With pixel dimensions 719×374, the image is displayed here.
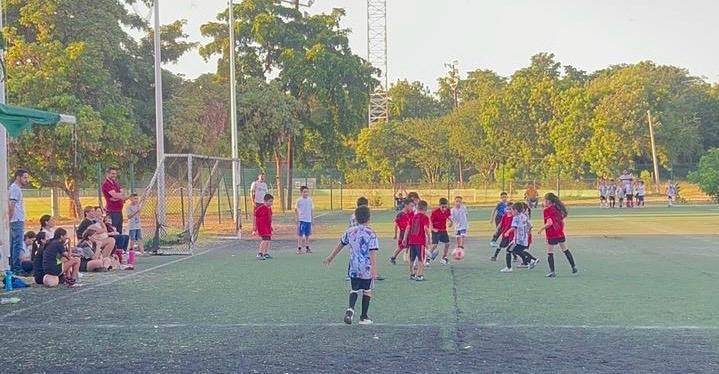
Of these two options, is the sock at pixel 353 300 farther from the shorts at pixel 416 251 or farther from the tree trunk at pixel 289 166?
the tree trunk at pixel 289 166

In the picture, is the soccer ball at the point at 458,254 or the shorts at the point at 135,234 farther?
the shorts at the point at 135,234

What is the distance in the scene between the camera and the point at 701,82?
76.4 meters

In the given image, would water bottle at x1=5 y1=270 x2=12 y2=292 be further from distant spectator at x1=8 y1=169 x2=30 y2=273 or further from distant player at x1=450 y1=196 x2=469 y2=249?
distant player at x1=450 y1=196 x2=469 y2=249

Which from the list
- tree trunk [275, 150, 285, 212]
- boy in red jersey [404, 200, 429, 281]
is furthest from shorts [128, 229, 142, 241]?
tree trunk [275, 150, 285, 212]

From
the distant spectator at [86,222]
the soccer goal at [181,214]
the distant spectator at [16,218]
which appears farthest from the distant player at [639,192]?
the distant spectator at [16,218]

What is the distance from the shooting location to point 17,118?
37.9ft

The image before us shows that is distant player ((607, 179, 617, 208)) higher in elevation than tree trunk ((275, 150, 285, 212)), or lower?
lower

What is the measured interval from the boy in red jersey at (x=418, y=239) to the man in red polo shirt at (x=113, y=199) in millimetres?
7037

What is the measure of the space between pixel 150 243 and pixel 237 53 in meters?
25.0

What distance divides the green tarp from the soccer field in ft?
8.23

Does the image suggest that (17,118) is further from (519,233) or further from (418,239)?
(519,233)

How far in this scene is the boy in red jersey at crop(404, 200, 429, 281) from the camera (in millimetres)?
13055

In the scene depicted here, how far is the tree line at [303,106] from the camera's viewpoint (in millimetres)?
27109

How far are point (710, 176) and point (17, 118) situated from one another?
41.9 metres
